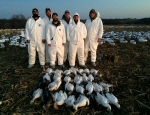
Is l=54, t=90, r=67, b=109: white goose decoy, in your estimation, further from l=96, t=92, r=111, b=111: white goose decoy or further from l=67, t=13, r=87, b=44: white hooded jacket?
l=67, t=13, r=87, b=44: white hooded jacket

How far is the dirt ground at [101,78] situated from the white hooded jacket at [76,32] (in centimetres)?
150

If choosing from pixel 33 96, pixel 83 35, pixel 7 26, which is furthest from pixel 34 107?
pixel 7 26

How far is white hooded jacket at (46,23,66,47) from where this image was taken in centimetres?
659

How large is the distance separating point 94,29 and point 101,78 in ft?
6.70

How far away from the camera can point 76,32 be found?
6.65m

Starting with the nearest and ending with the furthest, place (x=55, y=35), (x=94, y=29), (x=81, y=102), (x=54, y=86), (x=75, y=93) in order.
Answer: (x=81, y=102) < (x=75, y=93) < (x=54, y=86) < (x=55, y=35) < (x=94, y=29)

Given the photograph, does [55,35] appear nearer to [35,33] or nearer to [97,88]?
[35,33]

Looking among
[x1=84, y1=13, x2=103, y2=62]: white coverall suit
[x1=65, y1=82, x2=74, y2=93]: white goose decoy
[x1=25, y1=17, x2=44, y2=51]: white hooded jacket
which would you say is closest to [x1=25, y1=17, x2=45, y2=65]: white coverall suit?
[x1=25, y1=17, x2=44, y2=51]: white hooded jacket

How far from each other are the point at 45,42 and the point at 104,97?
3.57 metres

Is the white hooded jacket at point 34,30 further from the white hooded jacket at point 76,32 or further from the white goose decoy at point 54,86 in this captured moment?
the white goose decoy at point 54,86

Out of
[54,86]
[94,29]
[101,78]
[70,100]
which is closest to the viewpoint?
[70,100]

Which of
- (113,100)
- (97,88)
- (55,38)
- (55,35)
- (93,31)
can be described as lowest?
(113,100)

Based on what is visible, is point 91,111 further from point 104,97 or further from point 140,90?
point 140,90

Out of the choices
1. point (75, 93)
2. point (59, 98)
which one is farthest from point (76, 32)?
point (59, 98)
